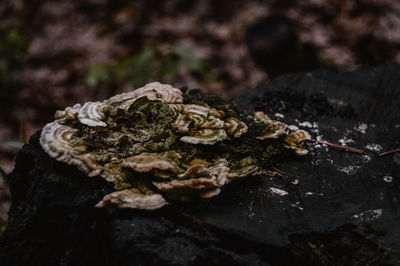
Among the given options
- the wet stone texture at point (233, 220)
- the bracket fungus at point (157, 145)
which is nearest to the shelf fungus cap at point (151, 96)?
the bracket fungus at point (157, 145)

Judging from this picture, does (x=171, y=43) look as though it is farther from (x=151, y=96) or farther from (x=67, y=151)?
(x=67, y=151)

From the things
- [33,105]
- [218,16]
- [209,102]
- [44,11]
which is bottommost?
[33,105]

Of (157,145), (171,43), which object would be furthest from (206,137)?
(171,43)

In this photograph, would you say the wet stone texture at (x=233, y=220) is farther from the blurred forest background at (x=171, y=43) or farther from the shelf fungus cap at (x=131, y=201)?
the blurred forest background at (x=171, y=43)

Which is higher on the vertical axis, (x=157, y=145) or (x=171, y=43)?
(x=171, y=43)

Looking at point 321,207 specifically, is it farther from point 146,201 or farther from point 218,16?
point 218,16

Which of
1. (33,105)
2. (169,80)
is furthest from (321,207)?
(33,105)

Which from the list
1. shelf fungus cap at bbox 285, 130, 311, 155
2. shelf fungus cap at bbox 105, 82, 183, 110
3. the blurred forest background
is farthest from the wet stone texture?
the blurred forest background
